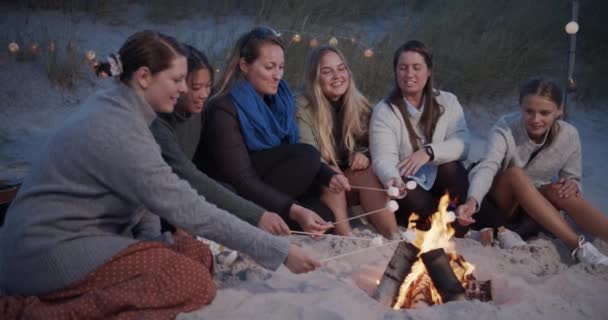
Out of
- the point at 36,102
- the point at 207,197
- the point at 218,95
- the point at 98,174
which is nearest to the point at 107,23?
the point at 36,102

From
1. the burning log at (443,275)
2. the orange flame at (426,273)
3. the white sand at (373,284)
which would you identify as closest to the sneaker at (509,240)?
the white sand at (373,284)

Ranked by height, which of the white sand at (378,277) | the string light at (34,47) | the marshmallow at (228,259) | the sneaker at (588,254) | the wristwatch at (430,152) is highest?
the wristwatch at (430,152)

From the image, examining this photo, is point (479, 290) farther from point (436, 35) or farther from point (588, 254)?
point (436, 35)

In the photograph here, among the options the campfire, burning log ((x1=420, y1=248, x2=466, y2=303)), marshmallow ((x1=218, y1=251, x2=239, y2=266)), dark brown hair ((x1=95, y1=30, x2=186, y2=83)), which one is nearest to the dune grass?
marshmallow ((x1=218, y1=251, x2=239, y2=266))

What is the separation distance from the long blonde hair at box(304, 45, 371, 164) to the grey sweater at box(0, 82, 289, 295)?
79.9 inches

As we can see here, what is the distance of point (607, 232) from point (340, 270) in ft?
6.17

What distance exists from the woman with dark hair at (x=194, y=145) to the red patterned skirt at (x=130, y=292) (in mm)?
470

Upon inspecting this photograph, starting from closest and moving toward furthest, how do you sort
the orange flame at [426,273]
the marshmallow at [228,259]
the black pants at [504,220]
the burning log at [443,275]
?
the burning log at [443,275] < the orange flame at [426,273] < the marshmallow at [228,259] < the black pants at [504,220]

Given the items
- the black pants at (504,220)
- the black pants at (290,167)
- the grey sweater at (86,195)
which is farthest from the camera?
the black pants at (504,220)

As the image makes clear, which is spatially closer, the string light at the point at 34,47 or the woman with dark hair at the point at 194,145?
the woman with dark hair at the point at 194,145

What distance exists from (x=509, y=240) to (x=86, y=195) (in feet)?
9.38

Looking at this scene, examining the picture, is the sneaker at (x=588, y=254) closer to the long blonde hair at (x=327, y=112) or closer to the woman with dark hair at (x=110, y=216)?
the long blonde hair at (x=327, y=112)

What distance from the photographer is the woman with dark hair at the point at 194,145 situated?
327 cm

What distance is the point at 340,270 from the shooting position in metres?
3.75
